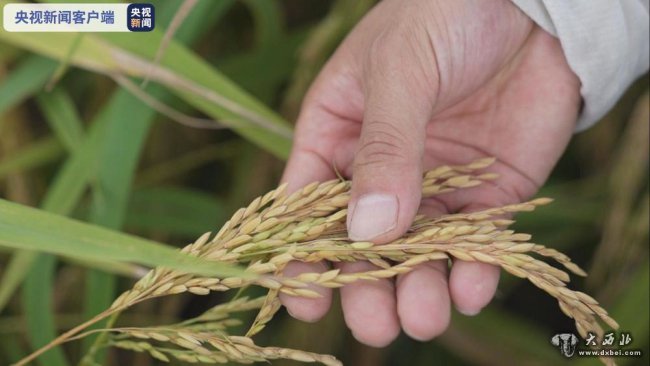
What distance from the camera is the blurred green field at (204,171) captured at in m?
1.12

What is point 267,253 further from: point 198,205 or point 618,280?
point 618,280

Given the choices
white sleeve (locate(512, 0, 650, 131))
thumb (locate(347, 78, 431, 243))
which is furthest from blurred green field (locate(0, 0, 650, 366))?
thumb (locate(347, 78, 431, 243))

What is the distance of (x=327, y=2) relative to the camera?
5.62 feet

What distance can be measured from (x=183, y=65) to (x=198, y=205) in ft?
1.32

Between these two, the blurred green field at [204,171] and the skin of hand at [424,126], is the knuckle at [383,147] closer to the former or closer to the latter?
the skin of hand at [424,126]

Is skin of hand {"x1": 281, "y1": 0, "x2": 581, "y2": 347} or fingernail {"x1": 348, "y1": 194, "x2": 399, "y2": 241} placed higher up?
skin of hand {"x1": 281, "y1": 0, "x2": 581, "y2": 347}

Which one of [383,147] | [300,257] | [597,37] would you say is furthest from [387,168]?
[597,37]

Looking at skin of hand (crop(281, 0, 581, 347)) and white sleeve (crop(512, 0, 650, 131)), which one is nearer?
skin of hand (crop(281, 0, 581, 347))

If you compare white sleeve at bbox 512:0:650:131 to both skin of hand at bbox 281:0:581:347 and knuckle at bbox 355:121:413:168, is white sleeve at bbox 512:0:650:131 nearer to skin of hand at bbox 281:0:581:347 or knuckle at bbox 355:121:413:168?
skin of hand at bbox 281:0:581:347

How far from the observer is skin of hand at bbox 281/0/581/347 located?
87 centimetres

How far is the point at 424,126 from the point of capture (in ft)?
3.02

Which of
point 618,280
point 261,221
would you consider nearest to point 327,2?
point 618,280

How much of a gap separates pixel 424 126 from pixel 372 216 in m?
0.18

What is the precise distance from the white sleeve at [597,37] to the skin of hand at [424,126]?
0.03 meters
